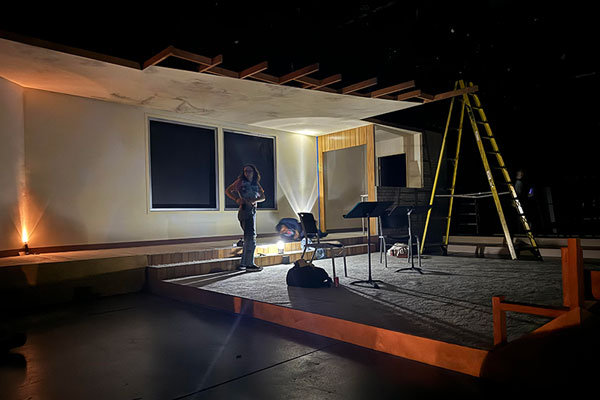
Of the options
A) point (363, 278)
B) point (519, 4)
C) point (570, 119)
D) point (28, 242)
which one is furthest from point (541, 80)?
point (28, 242)

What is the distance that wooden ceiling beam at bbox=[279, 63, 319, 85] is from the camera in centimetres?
516

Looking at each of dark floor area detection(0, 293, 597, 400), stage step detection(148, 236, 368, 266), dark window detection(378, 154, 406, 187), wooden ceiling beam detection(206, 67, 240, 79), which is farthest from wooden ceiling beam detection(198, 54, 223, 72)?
dark window detection(378, 154, 406, 187)

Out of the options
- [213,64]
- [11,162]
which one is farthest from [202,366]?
[11,162]

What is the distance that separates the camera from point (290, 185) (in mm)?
9812

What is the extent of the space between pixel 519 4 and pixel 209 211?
610 centimetres

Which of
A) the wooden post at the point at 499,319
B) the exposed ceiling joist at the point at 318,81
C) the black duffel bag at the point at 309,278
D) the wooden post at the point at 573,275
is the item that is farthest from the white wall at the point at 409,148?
the wooden post at the point at 499,319

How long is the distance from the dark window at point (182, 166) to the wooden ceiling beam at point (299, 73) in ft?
9.60

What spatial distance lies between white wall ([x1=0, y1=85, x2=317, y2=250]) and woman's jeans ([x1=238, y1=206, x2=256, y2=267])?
228cm

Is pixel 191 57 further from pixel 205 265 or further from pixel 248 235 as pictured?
pixel 205 265

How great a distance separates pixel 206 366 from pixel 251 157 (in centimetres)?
669

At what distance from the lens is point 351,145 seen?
9461mm

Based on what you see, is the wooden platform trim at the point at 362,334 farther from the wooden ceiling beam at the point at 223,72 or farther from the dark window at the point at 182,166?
the dark window at the point at 182,166

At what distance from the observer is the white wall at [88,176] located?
6055 millimetres

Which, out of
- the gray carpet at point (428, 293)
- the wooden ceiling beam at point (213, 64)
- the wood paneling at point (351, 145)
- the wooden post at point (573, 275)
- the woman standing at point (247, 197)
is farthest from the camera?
the wood paneling at point (351, 145)
